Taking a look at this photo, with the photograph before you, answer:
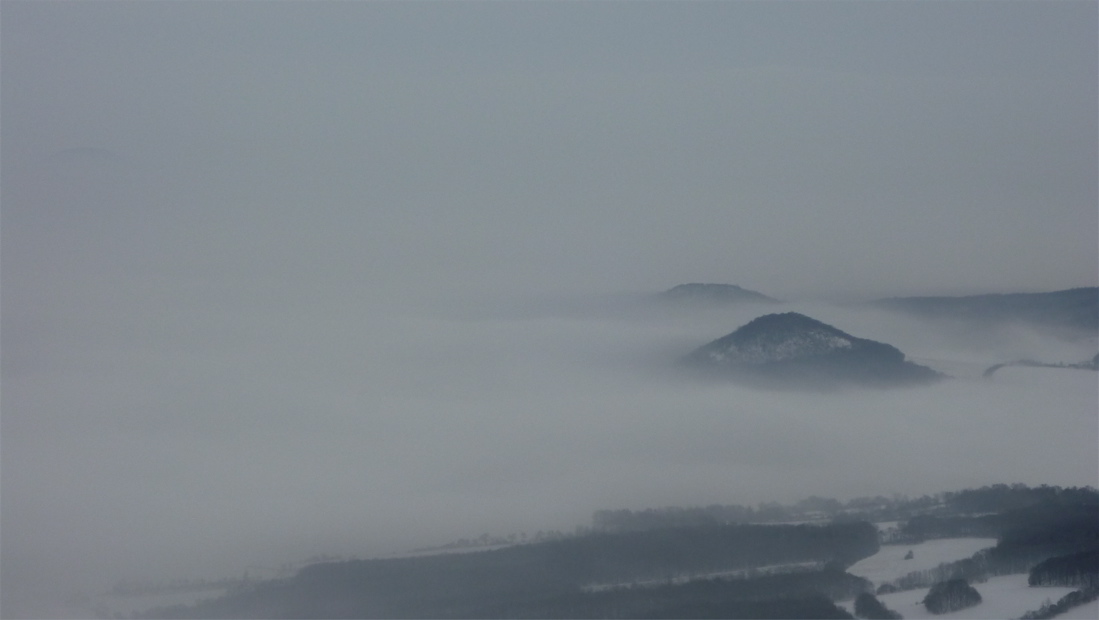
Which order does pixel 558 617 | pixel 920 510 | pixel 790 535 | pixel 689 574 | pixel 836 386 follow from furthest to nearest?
pixel 836 386 → pixel 920 510 → pixel 790 535 → pixel 689 574 → pixel 558 617

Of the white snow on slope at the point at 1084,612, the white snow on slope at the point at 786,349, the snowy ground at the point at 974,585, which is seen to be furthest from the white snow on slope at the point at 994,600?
the white snow on slope at the point at 786,349

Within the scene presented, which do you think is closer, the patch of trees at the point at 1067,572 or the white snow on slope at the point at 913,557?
the patch of trees at the point at 1067,572

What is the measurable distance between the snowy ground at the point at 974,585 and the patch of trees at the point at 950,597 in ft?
0.14

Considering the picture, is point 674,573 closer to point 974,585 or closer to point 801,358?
point 974,585

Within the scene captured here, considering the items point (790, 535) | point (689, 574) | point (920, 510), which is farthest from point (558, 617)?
point (920, 510)

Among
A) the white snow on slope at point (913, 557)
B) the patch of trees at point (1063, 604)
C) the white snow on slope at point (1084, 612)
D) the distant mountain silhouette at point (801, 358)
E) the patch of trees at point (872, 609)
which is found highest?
the distant mountain silhouette at point (801, 358)

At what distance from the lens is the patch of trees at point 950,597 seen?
24.2ft

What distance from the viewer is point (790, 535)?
8.35m

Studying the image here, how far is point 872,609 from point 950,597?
0.56 metres

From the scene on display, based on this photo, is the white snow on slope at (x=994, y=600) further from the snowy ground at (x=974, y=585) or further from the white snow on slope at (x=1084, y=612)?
the white snow on slope at (x=1084, y=612)

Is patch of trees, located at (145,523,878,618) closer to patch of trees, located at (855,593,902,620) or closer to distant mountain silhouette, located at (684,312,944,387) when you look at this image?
patch of trees, located at (855,593,902,620)

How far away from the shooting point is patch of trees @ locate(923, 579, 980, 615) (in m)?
7.37

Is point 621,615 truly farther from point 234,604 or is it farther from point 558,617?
point 234,604

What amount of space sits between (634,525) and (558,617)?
4.56 ft
